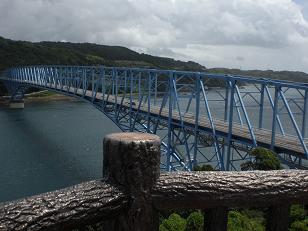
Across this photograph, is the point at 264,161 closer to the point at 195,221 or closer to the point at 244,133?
the point at 244,133

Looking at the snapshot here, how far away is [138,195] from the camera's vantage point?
88.5 inches

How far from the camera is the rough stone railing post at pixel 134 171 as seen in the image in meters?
2.20

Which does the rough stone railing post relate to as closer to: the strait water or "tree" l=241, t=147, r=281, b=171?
"tree" l=241, t=147, r=281, b=171

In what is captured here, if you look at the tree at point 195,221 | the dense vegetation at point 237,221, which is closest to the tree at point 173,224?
the dense vegetation at point 237,221

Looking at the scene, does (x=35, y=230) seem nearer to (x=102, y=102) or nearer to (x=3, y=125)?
(x=102, y=102)

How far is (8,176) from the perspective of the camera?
31734 mm

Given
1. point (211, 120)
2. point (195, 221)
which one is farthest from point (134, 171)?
point (211, 120)

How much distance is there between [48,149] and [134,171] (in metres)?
44.2

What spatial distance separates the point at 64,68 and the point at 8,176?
1363 inches

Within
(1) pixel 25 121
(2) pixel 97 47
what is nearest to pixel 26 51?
(2) pixel 97 47

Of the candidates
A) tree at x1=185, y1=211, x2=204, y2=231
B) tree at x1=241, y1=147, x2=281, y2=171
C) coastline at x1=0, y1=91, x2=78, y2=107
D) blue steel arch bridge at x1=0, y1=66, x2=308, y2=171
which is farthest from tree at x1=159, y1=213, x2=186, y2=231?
coastline at x1=0, y1=91, x2=78, y2=107

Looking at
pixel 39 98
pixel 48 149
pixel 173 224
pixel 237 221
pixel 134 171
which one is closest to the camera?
pixel 134 171

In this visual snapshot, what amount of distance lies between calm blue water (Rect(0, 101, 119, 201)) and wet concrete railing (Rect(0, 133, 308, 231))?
25638mm

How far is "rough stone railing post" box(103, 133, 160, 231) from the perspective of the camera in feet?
7.21
